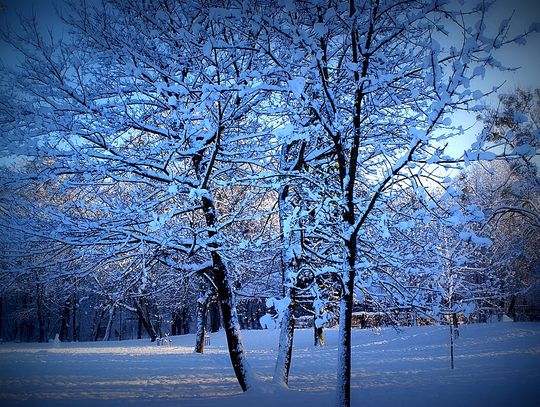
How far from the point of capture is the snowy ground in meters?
7.94

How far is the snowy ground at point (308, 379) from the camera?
794 cm

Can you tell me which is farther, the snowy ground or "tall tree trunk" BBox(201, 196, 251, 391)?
the snowy ground

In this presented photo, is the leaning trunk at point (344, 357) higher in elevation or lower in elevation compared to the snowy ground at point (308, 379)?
higher

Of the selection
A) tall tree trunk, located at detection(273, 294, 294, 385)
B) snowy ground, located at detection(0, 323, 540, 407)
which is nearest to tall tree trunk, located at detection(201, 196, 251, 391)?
snowy ground, located at detection(0, 323, 540, 407)

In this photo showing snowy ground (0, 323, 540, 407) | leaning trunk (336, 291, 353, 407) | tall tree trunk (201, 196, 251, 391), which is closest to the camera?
leaning trunk (336, 291, 353, 407)

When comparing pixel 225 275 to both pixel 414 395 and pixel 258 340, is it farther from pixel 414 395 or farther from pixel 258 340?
pixel 258 340

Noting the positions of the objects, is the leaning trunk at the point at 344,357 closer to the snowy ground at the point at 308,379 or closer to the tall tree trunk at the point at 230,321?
the snowy ground at the point at 308,379

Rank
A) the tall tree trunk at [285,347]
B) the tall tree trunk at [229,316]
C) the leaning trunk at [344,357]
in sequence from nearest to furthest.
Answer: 1. the leaning trunk at [344,357]
2. the tall tree trunk at [229,316]
3. the tall tree trunk at [285,347]

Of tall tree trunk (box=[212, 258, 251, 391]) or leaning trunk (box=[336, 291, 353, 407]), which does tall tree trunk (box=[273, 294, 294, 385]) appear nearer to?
tall tree trunk (box=[212, 258, 251, 391])

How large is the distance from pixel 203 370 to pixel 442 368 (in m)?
8.58

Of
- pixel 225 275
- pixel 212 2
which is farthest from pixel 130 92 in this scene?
pixel 225 275

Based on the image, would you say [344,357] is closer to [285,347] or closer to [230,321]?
[230,321]

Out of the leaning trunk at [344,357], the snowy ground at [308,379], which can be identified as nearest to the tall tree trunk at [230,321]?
the snowy ground at [308,379]

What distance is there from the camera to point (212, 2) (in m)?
6.32
